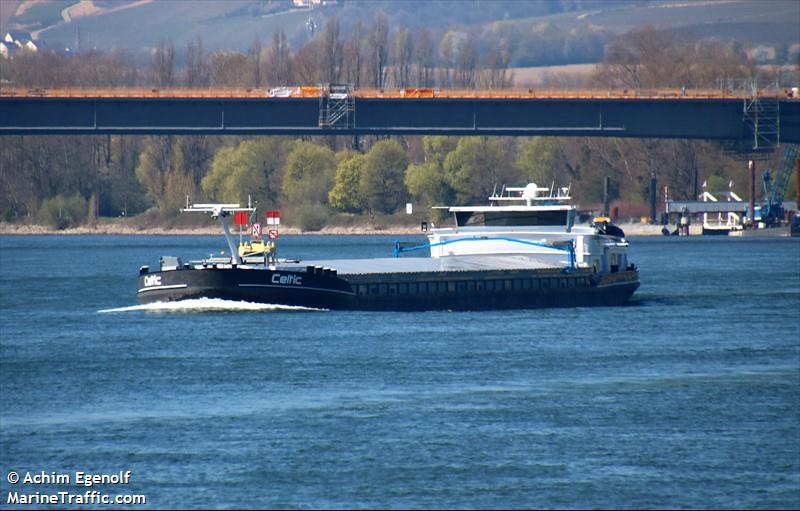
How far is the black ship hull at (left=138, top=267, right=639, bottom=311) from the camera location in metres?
71.7

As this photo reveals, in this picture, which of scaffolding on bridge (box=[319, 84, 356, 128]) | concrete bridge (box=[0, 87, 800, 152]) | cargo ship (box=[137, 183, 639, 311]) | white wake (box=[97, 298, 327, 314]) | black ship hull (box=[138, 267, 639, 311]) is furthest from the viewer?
concrete bridge (box=[0, 87, 800, 152])

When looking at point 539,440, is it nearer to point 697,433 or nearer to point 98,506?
point 697,433

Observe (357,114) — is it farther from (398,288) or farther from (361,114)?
(398,288)

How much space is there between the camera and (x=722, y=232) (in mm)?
199000

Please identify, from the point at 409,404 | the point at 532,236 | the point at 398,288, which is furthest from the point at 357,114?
the point at 409,404

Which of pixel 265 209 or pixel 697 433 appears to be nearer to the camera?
pixel 697 433

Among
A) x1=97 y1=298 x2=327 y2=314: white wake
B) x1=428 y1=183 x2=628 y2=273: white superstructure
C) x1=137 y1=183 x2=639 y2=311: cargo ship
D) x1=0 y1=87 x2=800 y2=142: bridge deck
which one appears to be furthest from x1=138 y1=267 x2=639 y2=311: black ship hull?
x1=0 y1=87 x2=800 y2=142: bridge deck

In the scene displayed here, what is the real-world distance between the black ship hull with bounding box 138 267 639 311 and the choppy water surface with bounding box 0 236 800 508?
95 cm

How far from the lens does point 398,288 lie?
76.9 m

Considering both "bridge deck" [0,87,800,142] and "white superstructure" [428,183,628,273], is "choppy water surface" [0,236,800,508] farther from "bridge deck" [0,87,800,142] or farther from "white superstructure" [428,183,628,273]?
"bridge deck" [0,87,800,142]

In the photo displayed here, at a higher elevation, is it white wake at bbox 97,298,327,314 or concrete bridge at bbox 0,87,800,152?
concrete bridge at bbox 0,87,800,152

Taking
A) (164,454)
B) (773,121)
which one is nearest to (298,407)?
(164,454)

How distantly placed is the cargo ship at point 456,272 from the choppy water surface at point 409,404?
1.24m

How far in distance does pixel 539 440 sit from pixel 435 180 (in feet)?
487
